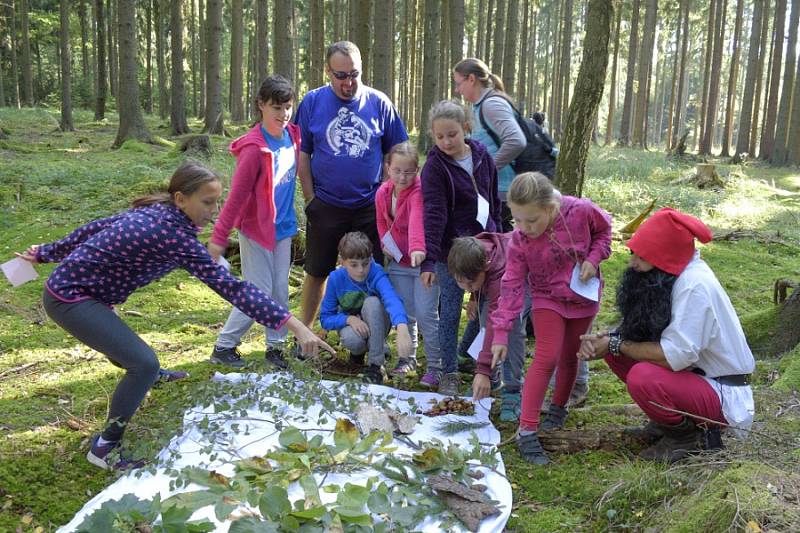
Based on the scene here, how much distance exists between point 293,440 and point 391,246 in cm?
170

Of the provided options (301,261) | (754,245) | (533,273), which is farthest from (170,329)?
(754,245)

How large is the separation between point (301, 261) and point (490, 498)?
4.76 meters

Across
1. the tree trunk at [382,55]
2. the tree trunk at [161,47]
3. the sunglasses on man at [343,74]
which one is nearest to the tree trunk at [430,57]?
the tree trunk at [382,55]

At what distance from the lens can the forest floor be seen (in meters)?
2.55

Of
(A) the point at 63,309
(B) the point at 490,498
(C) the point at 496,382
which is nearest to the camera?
(B) the point at 490,498

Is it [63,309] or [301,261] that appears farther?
[301,261]

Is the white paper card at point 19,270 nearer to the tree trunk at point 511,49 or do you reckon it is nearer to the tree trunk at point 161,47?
the tree trunk at point 511,49

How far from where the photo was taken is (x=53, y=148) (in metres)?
15.1

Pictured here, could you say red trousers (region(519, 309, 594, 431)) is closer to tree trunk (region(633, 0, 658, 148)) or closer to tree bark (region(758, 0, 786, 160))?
tree trunk (region(633, 0, 658, 148))

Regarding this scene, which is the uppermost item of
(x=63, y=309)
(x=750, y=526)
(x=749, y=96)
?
(x=749, y=96)

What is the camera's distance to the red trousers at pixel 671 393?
10.1 ft

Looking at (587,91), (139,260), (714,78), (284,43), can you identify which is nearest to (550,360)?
(139,260)

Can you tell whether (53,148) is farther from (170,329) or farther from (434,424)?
(434,424)

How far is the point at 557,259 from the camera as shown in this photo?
136 inches
